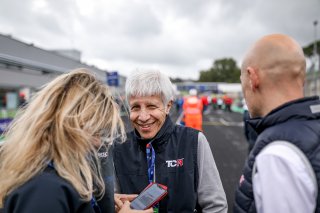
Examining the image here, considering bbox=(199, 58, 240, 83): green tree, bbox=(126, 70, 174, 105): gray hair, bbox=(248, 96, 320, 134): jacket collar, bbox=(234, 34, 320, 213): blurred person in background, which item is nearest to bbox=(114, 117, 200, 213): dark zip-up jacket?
bbox=(126, 70, 174, 105): gray hair

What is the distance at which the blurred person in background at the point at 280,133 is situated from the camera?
44.3 inches

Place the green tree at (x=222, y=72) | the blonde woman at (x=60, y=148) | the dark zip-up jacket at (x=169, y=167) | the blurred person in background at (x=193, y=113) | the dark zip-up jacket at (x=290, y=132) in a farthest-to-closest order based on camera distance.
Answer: the green tree at (x=222, y=72) < the blurred person in background at (x=193, y=113) < the dark zip-up jacket at (x=169, y=167) < the dark zip-up jacket at (x=290, y=132) < the blonde woman at (x=60, y=148)

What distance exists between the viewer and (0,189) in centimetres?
116

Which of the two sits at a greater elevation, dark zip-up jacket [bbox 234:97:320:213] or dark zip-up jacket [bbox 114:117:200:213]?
dark zip-up jacket [bbox 234:97:320:213]

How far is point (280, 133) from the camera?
122 centimetres

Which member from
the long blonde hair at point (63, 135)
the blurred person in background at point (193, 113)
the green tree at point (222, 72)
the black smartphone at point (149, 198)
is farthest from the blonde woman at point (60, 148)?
the green tree at point (222, 72)

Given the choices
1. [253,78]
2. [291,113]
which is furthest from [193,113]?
[291,113]

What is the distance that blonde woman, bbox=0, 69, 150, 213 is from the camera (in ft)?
3.46

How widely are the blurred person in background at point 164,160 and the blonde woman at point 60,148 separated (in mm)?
643

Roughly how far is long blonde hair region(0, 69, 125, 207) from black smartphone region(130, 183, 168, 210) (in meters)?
0.34

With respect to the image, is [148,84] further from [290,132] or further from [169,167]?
[290,132]

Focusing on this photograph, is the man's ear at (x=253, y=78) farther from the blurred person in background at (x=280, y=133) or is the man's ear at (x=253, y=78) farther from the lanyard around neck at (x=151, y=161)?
the lanyard around neck at (x=151, y=161)

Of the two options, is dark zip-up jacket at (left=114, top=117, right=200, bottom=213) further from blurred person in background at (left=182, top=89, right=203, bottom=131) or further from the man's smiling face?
blurred person in background at (left=182, top=89, right=203, bottom=131)

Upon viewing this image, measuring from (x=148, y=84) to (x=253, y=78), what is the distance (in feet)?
2.83
